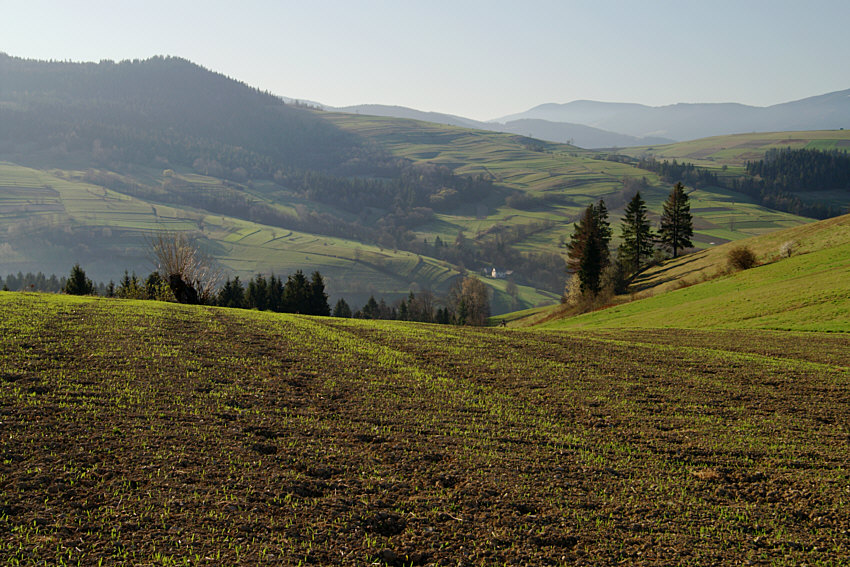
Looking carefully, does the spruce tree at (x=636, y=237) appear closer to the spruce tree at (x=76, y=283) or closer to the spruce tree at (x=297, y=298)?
the spruce tree at (x=297, y=298)

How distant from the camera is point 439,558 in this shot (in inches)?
299

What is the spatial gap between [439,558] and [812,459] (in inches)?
376

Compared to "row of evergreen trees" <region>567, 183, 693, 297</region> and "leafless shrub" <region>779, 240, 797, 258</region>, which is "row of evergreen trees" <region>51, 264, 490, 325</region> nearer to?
"row of evergreen trees" <region>567, 183, 693, 297</region>

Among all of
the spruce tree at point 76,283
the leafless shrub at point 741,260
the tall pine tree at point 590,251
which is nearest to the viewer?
the leafless shrub at point 741,260

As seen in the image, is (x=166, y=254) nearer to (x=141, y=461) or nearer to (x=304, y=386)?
(x=304, y=386)

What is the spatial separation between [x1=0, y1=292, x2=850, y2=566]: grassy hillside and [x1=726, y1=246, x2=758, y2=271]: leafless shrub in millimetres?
41736

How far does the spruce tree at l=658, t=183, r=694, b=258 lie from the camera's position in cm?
8806

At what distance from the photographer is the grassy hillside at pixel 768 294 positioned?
3578 cm

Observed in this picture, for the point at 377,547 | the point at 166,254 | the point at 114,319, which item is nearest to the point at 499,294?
the point at 166,254

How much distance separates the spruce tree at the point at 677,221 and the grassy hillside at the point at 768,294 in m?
20.9

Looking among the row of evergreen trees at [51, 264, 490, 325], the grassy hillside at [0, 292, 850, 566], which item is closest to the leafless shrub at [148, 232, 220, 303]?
the row of evergreen trees at [51, 264, 490, 325]

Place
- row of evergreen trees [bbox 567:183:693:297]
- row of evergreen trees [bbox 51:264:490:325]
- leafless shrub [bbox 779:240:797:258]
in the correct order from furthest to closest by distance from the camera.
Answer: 1. row of evergreen trees [bbox 567:183:693:297]
2. leafless shrub [bbox 779:240:797:258]
3. row of evergreen trees [bbox 51:264:490:325]

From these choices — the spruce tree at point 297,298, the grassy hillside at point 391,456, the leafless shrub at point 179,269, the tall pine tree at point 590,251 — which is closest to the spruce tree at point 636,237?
the tall pine tree at point 590,251

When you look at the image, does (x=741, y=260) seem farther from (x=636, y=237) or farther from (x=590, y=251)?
(x=636, y=237)
